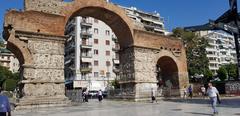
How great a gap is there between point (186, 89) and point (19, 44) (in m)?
16.6

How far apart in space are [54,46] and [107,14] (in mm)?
6050

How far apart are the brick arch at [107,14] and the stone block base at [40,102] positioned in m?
5.79

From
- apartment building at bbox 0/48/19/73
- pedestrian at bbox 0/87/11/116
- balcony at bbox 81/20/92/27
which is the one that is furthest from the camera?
apartment building at bbox 0/48/19/73

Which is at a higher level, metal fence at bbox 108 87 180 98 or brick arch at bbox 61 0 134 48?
brick arch at bbox 61 0 134 48

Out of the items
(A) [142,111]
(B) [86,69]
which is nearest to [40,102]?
Answer: (A) [142,111]

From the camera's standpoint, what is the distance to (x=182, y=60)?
90.2ft

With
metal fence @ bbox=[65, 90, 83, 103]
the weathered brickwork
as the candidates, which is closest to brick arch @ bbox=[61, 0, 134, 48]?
the weathered brickwork

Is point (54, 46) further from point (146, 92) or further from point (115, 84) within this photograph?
point (115, 84)

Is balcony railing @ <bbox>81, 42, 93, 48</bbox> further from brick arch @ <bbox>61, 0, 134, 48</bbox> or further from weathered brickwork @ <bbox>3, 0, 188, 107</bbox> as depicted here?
weathered brickwork @ <bbox>3, 0, 188, 107</bbox>

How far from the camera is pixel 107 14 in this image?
899 inches

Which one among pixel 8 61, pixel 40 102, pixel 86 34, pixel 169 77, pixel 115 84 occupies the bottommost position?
pixel 40 102

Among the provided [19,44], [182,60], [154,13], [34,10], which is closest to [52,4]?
[34,10]

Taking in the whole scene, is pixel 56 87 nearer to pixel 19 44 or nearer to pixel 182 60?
pixel 19 44

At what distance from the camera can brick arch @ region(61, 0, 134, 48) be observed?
20.4 meters
